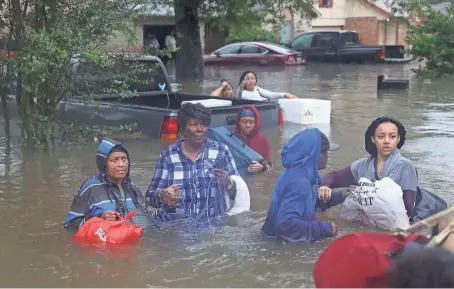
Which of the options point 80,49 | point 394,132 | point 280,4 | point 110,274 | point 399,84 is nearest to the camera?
point 110,274

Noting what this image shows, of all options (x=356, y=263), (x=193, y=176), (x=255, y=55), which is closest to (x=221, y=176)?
(x=193, y=176)

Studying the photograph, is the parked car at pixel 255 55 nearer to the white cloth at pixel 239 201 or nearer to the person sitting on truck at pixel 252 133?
the person sitting on truck at pixel 252 133

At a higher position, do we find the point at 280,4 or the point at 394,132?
the point at 280,4

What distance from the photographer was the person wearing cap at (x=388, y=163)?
6.35 meters

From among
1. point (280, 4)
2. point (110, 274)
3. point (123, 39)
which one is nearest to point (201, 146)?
point (110, 274)

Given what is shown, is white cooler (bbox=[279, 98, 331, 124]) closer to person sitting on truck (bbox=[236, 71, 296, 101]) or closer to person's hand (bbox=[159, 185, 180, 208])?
person sitting on truck (bbox=[236, 71, 296, 101])

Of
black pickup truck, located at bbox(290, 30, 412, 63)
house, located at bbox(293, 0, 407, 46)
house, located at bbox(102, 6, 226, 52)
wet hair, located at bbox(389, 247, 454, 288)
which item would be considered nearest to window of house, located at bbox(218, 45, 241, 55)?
house, located at bbox(102, 6, 226, 52)

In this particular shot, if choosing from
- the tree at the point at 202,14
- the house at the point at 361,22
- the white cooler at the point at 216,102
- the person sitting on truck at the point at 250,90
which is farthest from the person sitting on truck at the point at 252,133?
the house at the point at 361,22

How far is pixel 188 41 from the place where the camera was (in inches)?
989

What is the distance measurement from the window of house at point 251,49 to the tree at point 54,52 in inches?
931

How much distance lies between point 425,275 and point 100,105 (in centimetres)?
873

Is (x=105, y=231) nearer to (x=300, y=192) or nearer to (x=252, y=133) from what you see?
(x=300, y=192)

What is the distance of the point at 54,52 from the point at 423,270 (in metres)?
7.24

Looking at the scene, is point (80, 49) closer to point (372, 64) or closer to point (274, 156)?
point (274, 156)
